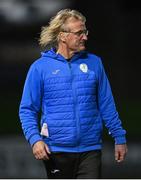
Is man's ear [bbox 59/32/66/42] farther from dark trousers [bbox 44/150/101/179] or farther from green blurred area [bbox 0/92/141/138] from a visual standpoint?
green blurred area [bbox 0/92/141/138]

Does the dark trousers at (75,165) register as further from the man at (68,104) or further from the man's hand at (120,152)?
the man's hand at (120,152)

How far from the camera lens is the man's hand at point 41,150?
439 centimetres

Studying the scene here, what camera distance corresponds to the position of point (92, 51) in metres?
8.62

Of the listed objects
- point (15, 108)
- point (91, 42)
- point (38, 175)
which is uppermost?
point (91, 42)

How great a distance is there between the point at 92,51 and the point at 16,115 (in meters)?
1.10

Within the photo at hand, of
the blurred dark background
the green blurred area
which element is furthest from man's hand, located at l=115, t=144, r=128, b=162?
the green blurred area

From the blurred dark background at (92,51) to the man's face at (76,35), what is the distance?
393 centimetres

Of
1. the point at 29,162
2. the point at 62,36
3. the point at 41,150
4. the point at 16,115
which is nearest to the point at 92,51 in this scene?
the point at 16,115

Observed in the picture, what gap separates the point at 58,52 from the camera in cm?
461

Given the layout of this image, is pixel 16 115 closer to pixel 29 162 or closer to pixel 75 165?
pixel 29 162

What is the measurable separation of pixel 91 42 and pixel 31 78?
13.5 feet

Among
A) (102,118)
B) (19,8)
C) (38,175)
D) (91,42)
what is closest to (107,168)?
(38,175)

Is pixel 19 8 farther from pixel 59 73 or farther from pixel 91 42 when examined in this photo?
pixel 59 73

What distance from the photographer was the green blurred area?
28.9 ft
